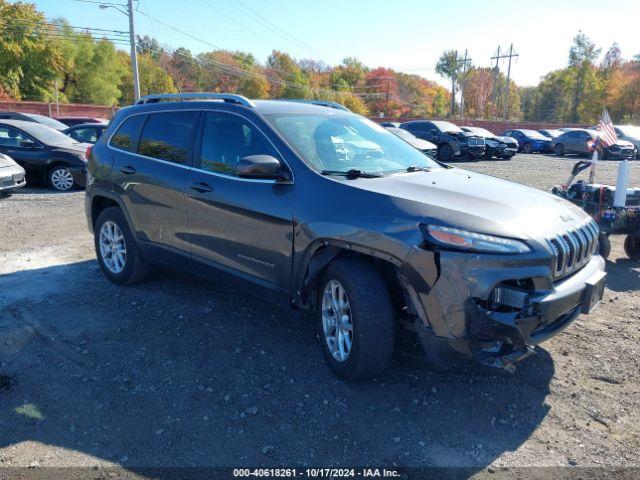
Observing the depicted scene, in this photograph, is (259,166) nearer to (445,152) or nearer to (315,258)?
(315,258)

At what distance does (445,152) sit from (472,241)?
1992 cm

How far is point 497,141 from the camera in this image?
947 inches

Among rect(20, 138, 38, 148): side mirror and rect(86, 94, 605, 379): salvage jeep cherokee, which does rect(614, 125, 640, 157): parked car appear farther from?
rect(20, 138, 38, 148): side mirror

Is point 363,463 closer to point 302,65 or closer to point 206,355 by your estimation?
point 206,355

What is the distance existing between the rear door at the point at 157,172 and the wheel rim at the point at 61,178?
7148 mm

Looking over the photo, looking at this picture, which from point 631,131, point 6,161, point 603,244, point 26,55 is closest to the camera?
point 603,244

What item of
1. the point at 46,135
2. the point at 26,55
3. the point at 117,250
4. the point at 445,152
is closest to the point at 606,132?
the point at 117,250

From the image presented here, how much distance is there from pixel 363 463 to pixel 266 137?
2401mm

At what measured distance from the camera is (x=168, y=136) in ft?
15.9

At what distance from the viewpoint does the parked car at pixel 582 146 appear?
1000 inches

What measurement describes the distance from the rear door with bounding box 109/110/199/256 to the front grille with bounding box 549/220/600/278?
298 centimetres

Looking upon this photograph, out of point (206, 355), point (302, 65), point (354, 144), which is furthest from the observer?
point (302, 65)

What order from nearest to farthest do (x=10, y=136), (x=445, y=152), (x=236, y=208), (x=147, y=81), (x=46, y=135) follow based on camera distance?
1. (x=236, y=208)
2. (x=10, y=136)
3. (x=46, y=135)
4. (x=445, y=152)
5. (x=147, y=81)

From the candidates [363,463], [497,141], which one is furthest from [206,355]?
[497,141]
